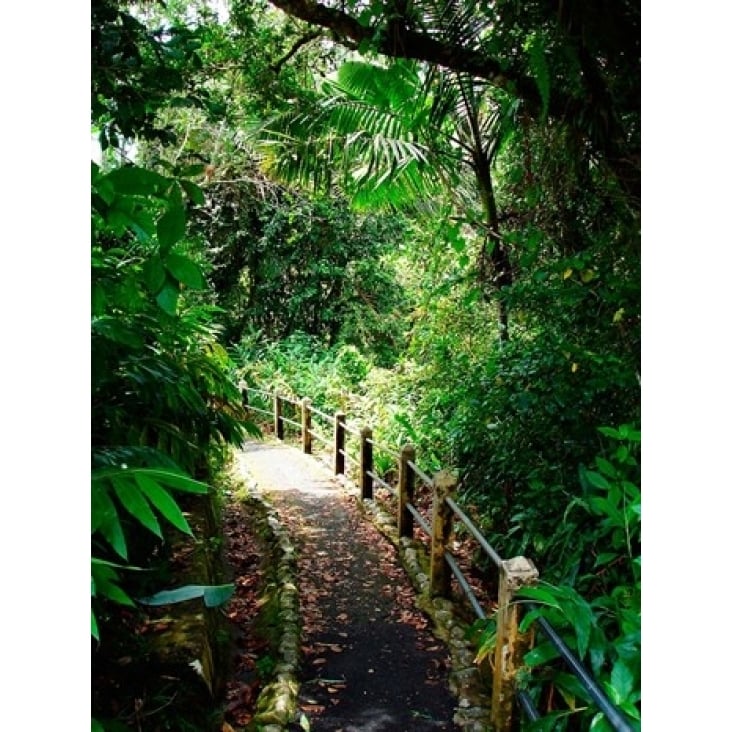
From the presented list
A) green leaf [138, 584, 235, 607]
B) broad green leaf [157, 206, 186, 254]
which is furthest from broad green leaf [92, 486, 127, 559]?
broad green leaf [157, 206, 186, 254]

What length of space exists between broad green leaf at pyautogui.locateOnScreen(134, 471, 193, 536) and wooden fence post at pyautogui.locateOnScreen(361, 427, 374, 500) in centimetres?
578

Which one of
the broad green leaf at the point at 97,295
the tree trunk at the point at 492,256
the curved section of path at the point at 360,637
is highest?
the tree trunk at the point at 492,256

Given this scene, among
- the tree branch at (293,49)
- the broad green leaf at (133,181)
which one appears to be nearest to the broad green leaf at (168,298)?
the broad green leaf at (133,181)

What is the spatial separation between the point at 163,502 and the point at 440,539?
356 centimetres

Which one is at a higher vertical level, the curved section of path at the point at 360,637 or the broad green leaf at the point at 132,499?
the broad green leaf at the point at 132,499

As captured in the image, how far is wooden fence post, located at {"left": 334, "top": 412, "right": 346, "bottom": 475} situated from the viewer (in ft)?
26.9

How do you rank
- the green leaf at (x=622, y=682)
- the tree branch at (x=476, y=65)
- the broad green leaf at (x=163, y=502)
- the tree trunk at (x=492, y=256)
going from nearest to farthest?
the broad green leaf at (x=163, y=502), the green leaf at (x=622, y=682), the tree branch at (x=476, y=65), the tree trunk at (x=492, y=256)

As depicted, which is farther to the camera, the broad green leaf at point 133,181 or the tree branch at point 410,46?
the tree branch at point 410,46

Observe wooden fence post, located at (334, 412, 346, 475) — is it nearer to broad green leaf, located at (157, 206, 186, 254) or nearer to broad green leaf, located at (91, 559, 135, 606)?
broad green leaf, located at (91, 559, 135, 606)

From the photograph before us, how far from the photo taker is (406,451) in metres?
5.51

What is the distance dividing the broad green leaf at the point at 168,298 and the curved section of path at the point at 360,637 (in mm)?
2583

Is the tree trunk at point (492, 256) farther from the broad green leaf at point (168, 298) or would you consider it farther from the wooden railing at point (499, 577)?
the broad green leaf at point (168, 298)

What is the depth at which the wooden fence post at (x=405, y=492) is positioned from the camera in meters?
5.53
